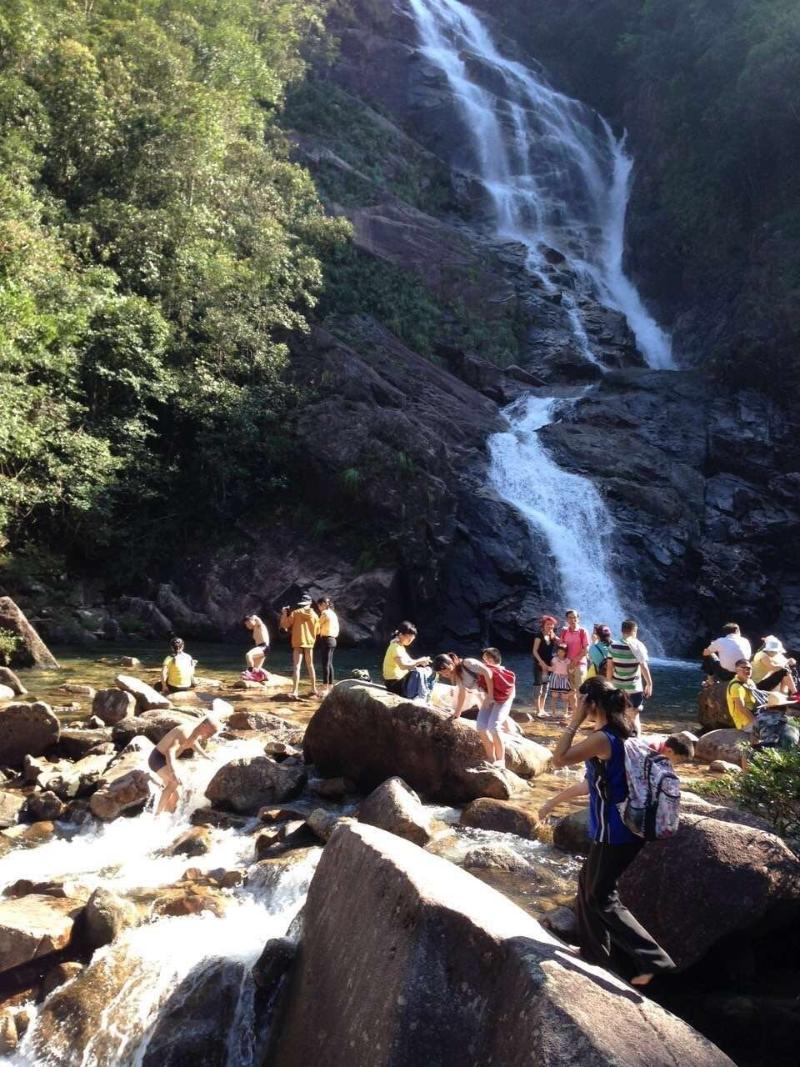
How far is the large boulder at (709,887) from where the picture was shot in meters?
5.35

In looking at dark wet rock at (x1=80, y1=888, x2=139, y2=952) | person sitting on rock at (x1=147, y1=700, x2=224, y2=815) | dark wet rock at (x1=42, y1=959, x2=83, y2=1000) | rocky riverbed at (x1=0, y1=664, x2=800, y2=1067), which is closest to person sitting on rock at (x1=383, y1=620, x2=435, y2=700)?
rocky riverbed at (x1=0, y1=664, x2=800, y2=1067)

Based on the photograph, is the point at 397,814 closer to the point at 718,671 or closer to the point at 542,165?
the point at 718,671

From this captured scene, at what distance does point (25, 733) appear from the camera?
1020 centimetres

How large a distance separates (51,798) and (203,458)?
62.5ft

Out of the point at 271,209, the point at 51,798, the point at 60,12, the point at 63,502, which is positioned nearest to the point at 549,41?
the point at 271,209

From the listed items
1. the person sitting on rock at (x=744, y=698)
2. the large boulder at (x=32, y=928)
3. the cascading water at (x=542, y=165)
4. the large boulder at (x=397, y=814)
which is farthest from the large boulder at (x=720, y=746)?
the cascading water at (x=542, y=165)

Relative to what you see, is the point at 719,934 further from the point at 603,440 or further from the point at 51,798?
the point at 603,440

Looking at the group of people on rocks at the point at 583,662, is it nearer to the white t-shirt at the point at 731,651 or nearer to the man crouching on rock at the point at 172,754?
the white t-shirt at the point at 731,651

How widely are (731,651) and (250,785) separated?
7.26m

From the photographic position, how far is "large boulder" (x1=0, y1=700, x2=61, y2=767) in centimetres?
1013

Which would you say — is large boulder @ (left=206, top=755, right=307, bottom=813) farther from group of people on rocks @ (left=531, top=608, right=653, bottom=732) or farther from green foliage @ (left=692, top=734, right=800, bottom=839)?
green foliage @ (left=692, top=734, right=800, bottom=839)

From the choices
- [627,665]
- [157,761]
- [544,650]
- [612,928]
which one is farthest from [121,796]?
[544,650]

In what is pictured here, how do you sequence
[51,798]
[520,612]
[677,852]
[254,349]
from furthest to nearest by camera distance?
1. [254,349]
2. [520,612]
3. [51,798]
4. [677,852]

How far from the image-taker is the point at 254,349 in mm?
28344
